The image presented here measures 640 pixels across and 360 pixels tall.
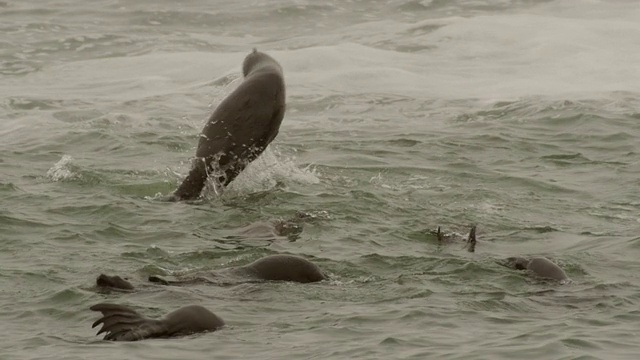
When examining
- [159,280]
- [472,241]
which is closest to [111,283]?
[159,280]

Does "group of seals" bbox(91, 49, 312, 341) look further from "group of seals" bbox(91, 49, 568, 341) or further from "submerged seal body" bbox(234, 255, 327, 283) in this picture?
"submerged seal body" bbox(234, 255, 327, 283)

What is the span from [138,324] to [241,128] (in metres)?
3.76

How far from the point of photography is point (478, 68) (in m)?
19.7

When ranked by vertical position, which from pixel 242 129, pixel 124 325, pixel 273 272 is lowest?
pixel 273 272

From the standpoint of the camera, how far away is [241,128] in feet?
36.8

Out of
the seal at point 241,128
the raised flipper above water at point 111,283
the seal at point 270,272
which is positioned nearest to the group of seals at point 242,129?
the seal at point 241,128

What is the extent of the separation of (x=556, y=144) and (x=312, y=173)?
126 inches

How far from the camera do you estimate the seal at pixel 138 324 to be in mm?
7637

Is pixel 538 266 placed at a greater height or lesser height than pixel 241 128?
lesser

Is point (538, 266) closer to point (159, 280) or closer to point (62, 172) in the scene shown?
point (159, 280)

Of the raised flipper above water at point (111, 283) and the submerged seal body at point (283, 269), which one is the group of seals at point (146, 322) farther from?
the submerged seal body at point (283, 269)

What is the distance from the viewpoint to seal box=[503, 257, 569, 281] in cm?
921

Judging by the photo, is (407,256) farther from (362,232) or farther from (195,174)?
(195,174)

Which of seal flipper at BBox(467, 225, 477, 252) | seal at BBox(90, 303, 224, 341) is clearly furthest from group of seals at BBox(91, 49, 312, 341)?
seal at BBox(90, 303, 224, 341)
